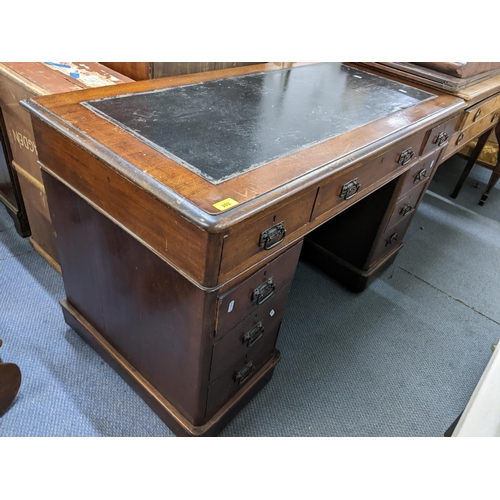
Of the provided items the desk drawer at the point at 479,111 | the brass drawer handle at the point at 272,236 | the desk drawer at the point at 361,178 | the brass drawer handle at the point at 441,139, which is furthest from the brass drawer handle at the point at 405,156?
the brass drawer handle at the point at 272,236

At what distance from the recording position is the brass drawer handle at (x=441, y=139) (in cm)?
151

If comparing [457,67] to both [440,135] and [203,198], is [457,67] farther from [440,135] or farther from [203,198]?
[203,198]

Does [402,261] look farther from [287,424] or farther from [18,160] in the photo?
[18,160]

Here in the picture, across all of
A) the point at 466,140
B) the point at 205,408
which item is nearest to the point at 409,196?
the point at 466,140

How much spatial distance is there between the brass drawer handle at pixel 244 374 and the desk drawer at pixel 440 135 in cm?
97

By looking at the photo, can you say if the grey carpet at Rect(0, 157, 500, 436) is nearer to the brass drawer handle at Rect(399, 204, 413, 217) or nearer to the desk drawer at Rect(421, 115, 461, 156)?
the brass drawer handle at Rect(399, 204, 413, 217)

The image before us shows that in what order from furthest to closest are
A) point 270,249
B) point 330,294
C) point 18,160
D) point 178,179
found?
point 330,294
point 18,160
point 270,249
point 178,179

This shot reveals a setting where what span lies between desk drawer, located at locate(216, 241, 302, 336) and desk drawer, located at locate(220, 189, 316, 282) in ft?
0.20

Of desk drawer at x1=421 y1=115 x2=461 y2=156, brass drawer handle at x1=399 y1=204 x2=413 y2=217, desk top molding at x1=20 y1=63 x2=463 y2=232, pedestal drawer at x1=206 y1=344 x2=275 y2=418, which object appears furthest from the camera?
brass drawer handle at x1=399 y1=204 x2=413 y2=217

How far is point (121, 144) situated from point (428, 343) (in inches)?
56.1

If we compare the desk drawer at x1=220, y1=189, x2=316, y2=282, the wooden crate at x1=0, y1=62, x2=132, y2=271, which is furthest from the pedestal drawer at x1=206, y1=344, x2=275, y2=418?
the wooden crate at x1=0, y1=62, x2=132, y2=271

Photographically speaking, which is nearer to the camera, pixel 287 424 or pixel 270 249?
pixel 270 249

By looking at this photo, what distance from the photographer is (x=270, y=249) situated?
0.90 metres

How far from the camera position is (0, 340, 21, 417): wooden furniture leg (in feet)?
3.92
